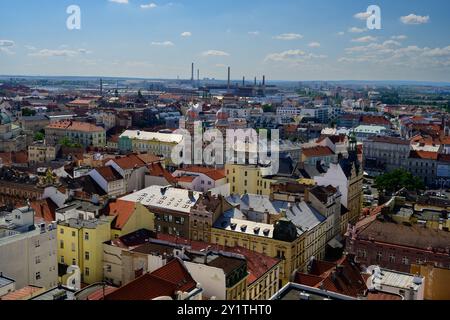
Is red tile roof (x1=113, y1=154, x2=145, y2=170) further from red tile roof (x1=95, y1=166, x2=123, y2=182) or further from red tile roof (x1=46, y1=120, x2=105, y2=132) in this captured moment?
red tile roof (x1=46, y1=120, x2=105, y2=132)

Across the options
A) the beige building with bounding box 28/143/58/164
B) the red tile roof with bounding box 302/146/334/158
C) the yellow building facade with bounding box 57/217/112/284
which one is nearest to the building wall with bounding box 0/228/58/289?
the yellow building facade with bounding box 57/217/112/284

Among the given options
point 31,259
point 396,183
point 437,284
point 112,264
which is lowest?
point 112,264

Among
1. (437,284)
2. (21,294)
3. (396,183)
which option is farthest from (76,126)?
(437,284)

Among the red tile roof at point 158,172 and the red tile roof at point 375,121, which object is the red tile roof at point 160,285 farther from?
the red tile roof at point 375,121

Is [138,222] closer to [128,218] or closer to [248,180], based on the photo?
[128,218]
